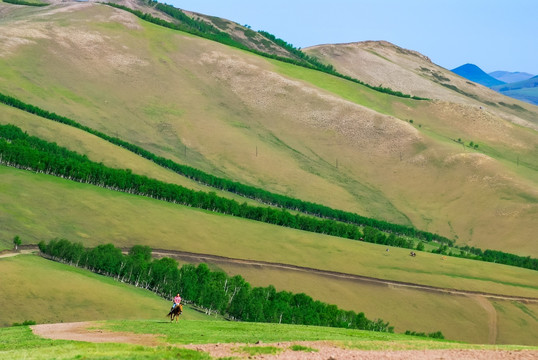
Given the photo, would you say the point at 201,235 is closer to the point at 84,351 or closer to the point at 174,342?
the point at 174,342

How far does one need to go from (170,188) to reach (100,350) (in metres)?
144

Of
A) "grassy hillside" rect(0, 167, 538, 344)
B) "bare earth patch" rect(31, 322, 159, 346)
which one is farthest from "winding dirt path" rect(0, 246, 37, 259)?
"bare earth patch" rect(31, 322, 159, 346)

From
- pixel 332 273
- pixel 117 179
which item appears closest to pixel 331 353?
pixel 332 273

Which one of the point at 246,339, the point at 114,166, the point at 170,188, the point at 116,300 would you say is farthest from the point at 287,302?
the point at 114,166

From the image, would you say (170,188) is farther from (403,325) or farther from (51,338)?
(51,338)

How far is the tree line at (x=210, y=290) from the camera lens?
106m

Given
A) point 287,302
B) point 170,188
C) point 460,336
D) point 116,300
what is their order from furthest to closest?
point 170,188
point 460,336
point 287,302
point 116,300

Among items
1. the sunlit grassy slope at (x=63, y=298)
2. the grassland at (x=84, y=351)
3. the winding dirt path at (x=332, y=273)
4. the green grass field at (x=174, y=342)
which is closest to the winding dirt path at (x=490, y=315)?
the winding dirt path at (x=332, y=273)

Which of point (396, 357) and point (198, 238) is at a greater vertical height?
point (396, 357)

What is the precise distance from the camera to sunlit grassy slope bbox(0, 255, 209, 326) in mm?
92875

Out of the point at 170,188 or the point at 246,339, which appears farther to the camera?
the point at 170,188

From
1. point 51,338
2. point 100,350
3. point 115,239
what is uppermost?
point 100,350

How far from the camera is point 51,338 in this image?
5222 cm

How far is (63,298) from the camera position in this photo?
98.1 m
